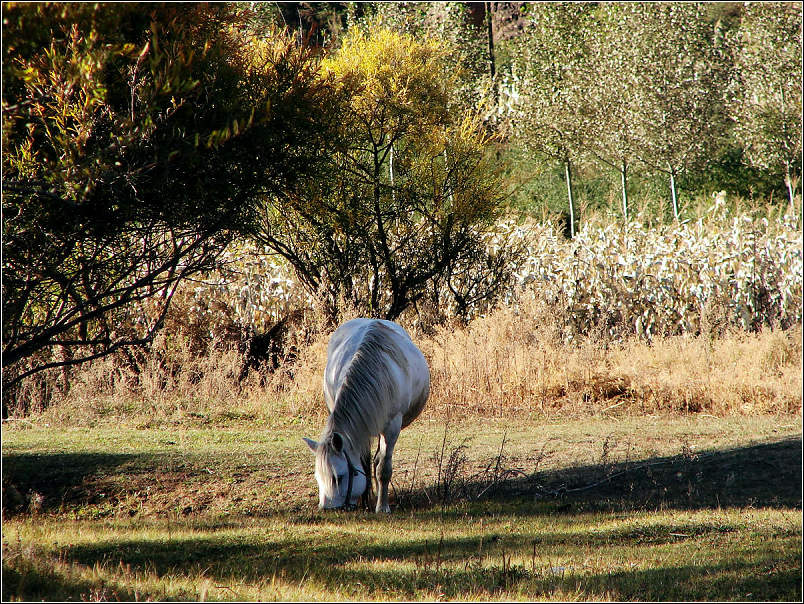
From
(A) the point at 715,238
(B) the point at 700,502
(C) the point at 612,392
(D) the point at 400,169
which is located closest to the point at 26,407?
(D) the point at 400,169

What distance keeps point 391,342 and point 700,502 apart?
135 inches

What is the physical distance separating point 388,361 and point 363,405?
2.17 feet

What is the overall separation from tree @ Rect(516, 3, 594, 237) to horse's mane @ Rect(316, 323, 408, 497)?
19.6 m

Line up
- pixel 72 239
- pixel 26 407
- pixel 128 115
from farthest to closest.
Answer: pixel 26 407
pixel 72 239
pixel 128 115

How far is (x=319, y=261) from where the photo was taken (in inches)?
603

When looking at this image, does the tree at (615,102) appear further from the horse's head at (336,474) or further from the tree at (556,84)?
the horse's head at (336,474)

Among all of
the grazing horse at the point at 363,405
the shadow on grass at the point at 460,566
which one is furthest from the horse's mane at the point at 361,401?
the shadow on grass at the point at 460,566

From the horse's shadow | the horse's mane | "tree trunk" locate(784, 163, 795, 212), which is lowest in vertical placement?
the horse's shadow

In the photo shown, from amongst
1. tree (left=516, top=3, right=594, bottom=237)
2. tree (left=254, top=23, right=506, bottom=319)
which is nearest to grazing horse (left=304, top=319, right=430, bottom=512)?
tree (left=254, top=23, right=506, bottom=319)

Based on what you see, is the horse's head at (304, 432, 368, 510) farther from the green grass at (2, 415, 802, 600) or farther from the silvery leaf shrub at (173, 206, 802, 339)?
the silvery leaf shrub at (173, 206, 802, 339)

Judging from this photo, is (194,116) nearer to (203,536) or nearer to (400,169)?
(203,536)

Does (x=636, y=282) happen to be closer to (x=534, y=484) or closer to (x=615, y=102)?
(x=534, y=484)

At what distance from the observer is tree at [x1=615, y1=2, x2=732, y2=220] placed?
83.7ft

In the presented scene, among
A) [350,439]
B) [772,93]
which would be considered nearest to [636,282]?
→ [350,439]
